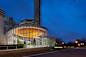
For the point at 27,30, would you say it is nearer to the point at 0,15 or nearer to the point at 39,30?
the point at 39,30

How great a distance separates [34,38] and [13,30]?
17.0 metres

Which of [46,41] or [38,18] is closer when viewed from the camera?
[46,41]

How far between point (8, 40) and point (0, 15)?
61.8 ft

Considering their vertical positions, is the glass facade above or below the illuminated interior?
below

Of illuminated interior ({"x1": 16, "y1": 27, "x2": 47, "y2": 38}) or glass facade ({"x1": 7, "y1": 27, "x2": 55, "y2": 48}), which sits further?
illuminated interior ({"x1": 16, "y1": 27, "x2": 47, "y2": 38})

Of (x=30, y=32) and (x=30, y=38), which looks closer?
(x=30, y=32)

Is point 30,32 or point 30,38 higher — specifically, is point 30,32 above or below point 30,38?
above

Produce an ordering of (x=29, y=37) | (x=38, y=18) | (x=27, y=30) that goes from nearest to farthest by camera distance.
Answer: (x=27, y=30)
(x=29, y=37)
(x=38, y=18)

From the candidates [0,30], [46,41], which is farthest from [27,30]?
[0,30]

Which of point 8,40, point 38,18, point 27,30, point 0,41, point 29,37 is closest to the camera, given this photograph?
point 0,41

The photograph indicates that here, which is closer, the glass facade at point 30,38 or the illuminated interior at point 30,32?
the glass facade at point 30,38

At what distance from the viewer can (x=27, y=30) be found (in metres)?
135

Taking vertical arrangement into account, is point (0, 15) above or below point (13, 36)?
above

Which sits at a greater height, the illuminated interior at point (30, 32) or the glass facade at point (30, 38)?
the illuminated interior at point (30, 32)
